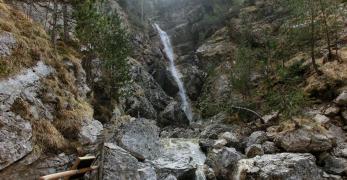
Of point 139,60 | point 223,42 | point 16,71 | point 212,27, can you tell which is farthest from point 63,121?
point 212,27

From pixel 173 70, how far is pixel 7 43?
46.7 meters

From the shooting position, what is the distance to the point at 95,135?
1416cm

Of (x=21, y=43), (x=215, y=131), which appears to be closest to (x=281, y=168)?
(x=21, y=43)

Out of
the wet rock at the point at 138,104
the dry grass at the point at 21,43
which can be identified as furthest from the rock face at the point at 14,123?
the wet rock at the point at 138,104

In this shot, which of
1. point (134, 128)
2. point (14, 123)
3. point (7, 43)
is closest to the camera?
point (14, 123)

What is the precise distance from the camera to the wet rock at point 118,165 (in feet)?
39.6

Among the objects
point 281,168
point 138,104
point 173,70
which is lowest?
point 281,168

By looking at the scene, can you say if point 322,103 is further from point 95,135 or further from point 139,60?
point 139,60

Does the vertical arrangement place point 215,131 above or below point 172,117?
below

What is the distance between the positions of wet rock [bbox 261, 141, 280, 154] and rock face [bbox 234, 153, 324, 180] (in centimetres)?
339

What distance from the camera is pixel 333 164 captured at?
18391 mm

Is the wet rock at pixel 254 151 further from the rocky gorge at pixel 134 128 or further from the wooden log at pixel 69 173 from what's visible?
the wooden log at pixel 69 173

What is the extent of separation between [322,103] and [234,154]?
12.3m

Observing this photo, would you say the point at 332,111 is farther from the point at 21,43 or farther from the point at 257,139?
the point at 21,43
